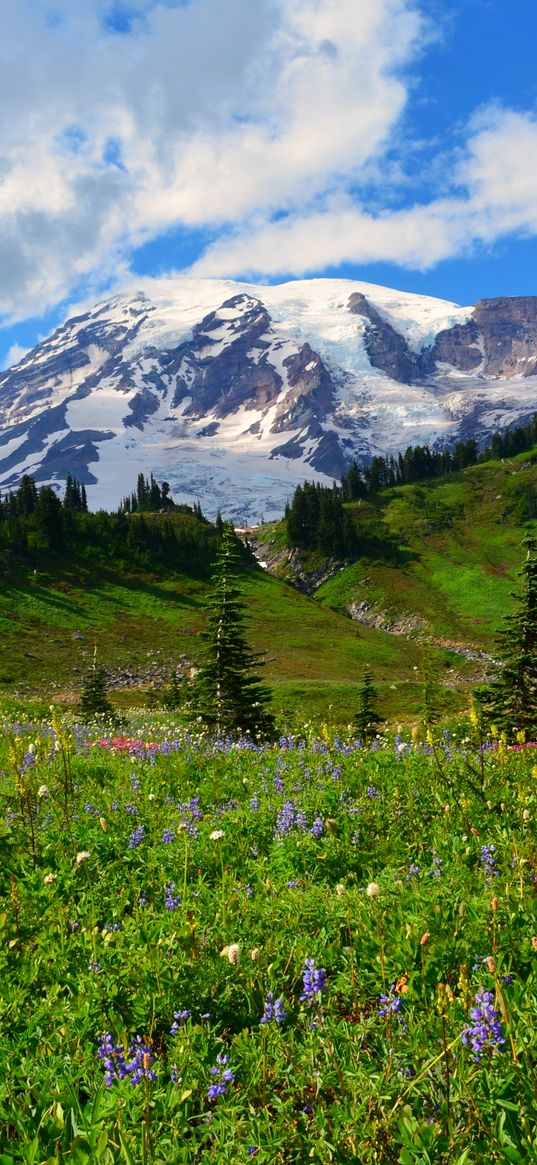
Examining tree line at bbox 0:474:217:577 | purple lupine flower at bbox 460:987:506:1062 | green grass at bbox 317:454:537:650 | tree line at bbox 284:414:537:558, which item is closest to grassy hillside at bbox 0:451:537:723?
green grass at bbox 317:454:537:650

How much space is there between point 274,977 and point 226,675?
1922cm

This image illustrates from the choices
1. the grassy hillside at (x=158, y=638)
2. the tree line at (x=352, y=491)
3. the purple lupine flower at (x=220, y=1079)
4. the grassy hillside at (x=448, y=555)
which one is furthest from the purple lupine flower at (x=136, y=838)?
the tree line at (x=352, y=491)

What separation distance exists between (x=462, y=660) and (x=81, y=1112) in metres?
81.5

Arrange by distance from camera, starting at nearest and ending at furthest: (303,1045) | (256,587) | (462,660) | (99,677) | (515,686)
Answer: (303,1045)
(515,686)
(99,677)
(462,660)
(256,587)

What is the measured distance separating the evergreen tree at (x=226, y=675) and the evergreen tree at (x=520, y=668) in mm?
7580

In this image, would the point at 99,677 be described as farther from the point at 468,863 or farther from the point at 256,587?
the point at 256,587

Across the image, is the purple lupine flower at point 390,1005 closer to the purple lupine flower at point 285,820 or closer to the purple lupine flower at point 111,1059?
the purple lupine flower at point 111,1059

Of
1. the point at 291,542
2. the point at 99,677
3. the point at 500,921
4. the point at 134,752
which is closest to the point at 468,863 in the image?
the point at 500,921

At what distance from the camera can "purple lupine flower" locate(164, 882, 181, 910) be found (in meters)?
4.56

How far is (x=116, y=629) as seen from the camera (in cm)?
7425

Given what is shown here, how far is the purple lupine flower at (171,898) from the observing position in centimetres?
456

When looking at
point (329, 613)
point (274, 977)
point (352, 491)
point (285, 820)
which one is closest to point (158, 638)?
point (329, 613)

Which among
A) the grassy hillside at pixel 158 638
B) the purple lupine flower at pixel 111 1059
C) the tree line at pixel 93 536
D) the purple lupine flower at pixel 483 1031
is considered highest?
the tree line at pixel 93 536

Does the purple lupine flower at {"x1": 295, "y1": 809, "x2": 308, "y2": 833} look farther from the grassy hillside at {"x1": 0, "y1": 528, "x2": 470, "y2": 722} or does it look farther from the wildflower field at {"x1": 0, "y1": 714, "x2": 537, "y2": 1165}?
the grassy hillside at {"x1": 0, "y1": 528, "x2": 470, "y2": 722}
